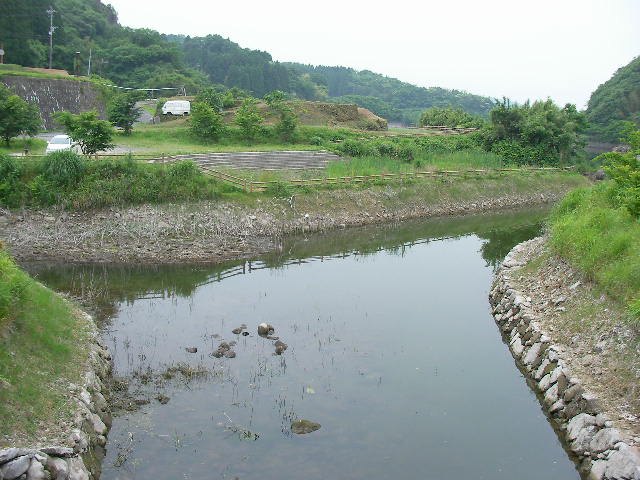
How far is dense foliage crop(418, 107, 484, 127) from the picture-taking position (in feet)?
197

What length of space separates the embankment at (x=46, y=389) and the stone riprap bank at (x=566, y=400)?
32.6ft

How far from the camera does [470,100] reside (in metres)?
159

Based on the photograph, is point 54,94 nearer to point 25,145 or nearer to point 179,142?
point 179,142

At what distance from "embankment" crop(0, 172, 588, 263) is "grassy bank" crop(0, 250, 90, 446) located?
32.2ft

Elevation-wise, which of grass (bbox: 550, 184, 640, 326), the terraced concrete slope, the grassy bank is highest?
the terraced concrete slope

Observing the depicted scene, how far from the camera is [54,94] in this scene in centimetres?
4638

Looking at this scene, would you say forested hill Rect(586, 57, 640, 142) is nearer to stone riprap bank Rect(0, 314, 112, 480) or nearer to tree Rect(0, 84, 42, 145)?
tree Rect(0, 84, 42, 145)

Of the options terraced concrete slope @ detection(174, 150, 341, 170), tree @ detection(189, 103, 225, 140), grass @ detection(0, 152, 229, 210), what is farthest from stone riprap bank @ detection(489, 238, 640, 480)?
tree @ detection(189, 103, 225, 140)

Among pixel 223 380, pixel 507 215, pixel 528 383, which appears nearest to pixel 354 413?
pixel 223 380

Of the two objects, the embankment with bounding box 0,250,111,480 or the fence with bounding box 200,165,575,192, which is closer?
the embankment with bounding box 0,250,111,480

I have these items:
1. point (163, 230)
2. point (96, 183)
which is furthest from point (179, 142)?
point (163, 230)

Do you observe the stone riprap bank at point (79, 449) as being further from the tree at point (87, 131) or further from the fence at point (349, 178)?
the tree at point (87, 131)

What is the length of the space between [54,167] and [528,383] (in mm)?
22414

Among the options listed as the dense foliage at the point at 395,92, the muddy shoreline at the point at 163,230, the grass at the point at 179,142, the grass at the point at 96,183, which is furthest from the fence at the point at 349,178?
the dense foliage at the point at 395,92
